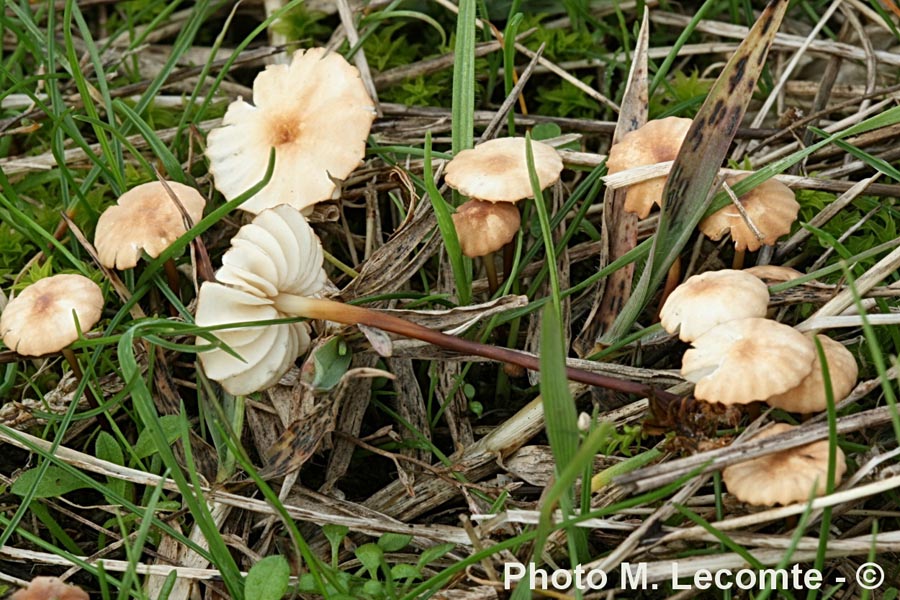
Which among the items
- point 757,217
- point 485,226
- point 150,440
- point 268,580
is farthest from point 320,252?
point 757,217

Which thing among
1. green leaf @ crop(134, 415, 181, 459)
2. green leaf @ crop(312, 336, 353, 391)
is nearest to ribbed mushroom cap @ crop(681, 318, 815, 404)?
green leaf @ crop(312, 336, 353, 391)

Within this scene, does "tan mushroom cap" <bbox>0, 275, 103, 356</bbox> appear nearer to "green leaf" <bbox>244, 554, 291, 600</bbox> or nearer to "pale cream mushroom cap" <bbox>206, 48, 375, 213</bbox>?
"pale cream mushroom cap" <bbox>206, 48, 375, 213</bbox>

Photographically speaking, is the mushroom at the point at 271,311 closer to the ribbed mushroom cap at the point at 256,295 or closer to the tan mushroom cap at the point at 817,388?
the ribbed mushroom cap at the point at 256,295

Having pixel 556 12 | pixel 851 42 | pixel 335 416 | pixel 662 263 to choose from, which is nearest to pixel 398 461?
pixel 335 416

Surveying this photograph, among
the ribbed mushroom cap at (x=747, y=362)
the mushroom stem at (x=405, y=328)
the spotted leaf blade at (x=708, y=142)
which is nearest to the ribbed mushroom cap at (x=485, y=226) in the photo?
the mushroom stem at (x=405, y=328)

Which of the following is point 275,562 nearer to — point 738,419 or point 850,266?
point 738,419
